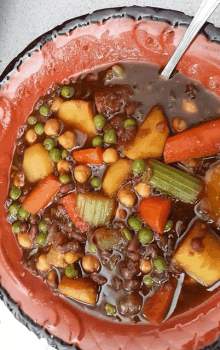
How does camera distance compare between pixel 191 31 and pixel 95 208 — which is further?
pixel 95 208

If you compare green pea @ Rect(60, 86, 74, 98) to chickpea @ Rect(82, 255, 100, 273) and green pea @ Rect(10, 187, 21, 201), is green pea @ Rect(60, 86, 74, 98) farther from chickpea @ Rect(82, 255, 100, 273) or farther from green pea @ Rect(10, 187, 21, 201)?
chickpea @ Rect(82, 255, 100, 273)

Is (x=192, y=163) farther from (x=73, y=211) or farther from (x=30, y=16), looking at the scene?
(x=30, y=16)

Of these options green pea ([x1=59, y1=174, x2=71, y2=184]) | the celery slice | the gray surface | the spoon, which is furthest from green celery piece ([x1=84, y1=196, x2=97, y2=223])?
the gray surface

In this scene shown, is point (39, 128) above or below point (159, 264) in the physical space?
above

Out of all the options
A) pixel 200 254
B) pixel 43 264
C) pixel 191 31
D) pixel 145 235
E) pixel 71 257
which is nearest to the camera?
pixel 191 31

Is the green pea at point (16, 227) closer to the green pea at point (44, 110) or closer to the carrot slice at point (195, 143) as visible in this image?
the green pea at point (44, 110)

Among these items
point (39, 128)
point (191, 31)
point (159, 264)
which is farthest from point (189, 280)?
point (191, 31)
